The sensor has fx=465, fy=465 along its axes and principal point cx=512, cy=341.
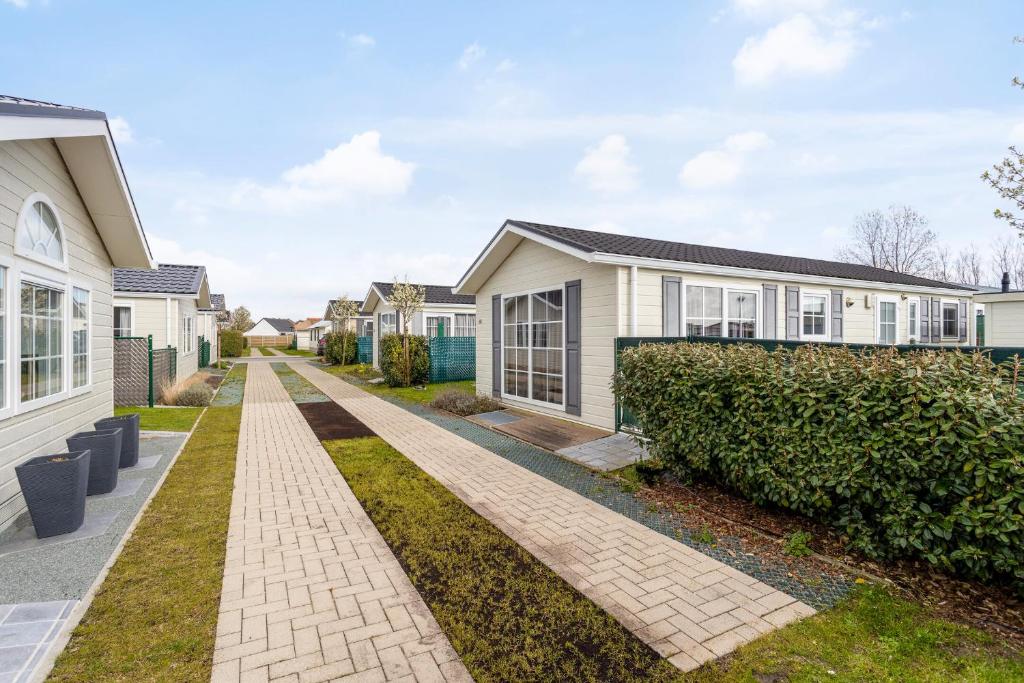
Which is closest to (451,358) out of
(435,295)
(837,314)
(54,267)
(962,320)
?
(435,295)

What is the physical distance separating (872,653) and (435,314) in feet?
64.6

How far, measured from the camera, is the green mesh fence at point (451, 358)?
17.3 m

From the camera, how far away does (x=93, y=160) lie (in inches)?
229

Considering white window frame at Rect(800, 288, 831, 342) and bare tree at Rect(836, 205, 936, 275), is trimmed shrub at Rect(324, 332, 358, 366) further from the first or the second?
bare tree at Rect(836, 205, 936, 275)

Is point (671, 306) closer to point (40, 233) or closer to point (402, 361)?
point (40, 233)

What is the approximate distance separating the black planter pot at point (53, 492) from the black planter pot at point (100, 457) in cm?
97

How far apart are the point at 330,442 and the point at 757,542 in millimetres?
6906

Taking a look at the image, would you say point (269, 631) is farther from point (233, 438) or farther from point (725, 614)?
point (233, 438)

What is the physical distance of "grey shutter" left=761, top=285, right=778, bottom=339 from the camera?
33.2ft

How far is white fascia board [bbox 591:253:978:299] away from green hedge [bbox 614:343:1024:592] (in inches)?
132

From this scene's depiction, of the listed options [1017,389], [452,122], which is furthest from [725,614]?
[452,122]

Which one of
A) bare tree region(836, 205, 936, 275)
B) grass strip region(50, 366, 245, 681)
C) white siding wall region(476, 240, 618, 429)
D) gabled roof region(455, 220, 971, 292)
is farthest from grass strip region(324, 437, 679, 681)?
bare tree region(836, 205, 936, 275)

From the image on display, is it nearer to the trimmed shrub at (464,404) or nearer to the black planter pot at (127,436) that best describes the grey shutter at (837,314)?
the trimmed shrub at (464,404)

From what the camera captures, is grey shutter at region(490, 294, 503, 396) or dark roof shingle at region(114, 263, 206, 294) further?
dark roof shingle at region(114, 263, 206, 294)
